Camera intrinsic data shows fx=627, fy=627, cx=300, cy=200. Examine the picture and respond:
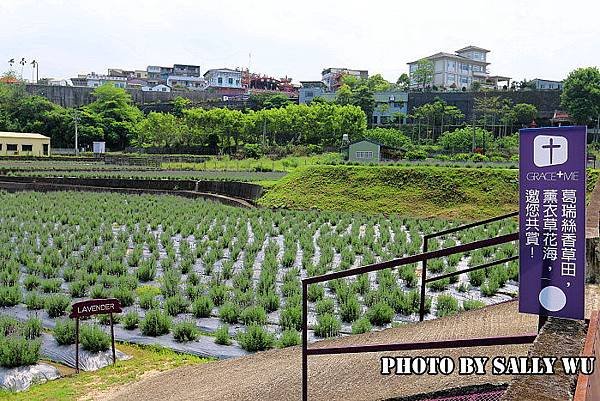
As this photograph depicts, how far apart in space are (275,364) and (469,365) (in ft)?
7.52

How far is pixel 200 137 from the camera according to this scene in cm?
5500

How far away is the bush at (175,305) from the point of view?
855 centimetres

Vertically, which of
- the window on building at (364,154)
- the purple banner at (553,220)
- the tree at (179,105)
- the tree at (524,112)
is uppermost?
the tree at (179,105)

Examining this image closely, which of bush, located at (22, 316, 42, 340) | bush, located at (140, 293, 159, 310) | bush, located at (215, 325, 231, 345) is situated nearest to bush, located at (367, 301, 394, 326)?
bush, located at (215, 325, 231, 345)

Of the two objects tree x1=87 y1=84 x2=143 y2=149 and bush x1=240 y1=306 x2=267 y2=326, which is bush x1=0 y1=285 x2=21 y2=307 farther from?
tree x1=87 y1=84 x2=143 y2=149

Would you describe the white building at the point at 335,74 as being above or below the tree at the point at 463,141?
above

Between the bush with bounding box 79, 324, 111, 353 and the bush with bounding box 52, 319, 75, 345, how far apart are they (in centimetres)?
27

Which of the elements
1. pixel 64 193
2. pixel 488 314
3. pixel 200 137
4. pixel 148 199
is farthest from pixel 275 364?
pixel 200 137

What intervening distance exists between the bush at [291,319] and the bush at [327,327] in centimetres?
28

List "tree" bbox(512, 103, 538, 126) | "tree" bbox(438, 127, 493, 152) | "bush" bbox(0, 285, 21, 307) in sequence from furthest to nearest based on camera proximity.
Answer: "tree" bbox(512, 103, 538, 126)
"tree" bbox(438, 127, 493, 152)
"bush" bbox(0, 285, 21, 307)

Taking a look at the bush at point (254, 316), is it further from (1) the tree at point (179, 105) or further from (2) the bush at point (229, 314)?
(1) the tree at point (179, 105)

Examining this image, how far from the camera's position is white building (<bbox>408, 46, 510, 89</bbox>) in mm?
93812

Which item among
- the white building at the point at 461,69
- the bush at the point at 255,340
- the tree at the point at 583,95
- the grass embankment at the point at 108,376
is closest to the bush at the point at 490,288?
the bush at the point at 255,340

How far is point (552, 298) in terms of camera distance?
293 cm
